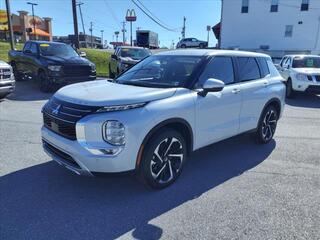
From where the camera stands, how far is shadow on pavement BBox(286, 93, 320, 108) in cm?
1048

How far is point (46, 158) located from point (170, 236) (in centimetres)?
276

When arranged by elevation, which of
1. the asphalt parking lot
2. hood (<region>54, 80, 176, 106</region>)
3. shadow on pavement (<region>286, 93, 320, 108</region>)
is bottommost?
shadow on pavement (<region>286, 93, 320, 108</region>)

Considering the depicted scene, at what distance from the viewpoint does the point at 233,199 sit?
3.67 m

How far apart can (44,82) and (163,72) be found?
8.24m

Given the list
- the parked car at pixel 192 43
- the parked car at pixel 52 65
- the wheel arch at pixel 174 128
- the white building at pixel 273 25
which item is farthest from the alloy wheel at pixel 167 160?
the parked car at pixel 192 43

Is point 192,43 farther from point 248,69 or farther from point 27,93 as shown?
point 248,69

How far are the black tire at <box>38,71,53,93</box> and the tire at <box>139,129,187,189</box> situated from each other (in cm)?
861

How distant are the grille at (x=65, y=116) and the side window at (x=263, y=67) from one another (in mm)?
3600

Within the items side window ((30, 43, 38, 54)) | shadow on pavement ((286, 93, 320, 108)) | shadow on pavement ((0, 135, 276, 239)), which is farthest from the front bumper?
shadow on pavement ((286, 93, 320, 108))

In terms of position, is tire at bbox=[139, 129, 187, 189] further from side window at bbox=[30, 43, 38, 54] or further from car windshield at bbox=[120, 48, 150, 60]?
car windshield at bbox=[120, 48, 150, 60]

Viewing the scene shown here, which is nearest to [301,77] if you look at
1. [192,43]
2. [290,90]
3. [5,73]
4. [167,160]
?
[290,90]

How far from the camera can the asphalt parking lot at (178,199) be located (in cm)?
301

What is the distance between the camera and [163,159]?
12.4 ft

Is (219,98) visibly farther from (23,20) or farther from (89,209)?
(23,20)
